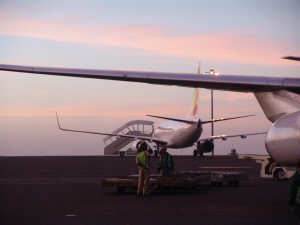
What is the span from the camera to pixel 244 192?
2342 centimetres

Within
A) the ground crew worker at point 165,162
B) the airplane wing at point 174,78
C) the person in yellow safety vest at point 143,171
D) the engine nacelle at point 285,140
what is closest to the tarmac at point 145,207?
the person in yellow safety vest at point 143,171

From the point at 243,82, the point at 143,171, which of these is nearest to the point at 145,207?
the point at 143,171

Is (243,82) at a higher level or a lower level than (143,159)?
higher

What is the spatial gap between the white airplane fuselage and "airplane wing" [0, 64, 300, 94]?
51832mm

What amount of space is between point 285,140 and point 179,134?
55.6 m

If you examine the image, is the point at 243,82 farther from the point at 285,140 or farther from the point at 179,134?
the point at 179,134

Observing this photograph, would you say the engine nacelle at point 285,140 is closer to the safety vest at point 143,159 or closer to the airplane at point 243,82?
the airplane at point 243,82

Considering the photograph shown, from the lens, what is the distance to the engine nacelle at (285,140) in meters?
15.0

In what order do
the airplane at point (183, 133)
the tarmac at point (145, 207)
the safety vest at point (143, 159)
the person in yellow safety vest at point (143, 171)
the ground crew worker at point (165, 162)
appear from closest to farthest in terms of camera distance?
1. the tarmac at point (145, 207)
2. the person in yellow safety vest at point (143, 171)
3. the safety vest at point (143, 159)
4. the ground crew worker at point (165, 162)
5. the airplane at point (183, 133)

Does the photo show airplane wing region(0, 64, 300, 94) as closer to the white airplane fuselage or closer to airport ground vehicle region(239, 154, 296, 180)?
airport ground vehicle region(239, 154, 296, 180)

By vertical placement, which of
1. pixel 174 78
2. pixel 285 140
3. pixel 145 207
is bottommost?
pixel 145 207

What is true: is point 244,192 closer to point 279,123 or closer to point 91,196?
point 91,196

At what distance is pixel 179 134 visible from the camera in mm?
70750

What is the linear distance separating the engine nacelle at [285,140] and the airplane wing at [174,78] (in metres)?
0.73
